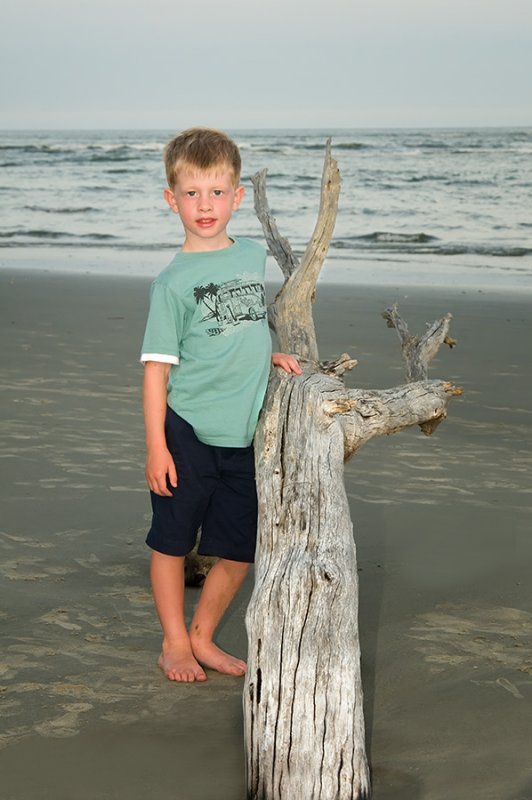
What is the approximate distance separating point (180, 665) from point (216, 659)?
14cm

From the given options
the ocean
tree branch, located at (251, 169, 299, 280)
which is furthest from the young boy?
the ocean

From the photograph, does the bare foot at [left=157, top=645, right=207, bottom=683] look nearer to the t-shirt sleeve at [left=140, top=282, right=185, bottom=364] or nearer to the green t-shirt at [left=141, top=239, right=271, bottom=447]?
the green t-shirt at [left=141, top=239, right=271, bottom=447]

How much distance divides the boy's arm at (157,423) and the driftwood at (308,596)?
0.95 ft

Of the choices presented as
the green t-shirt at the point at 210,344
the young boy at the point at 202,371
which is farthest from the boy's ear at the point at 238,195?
the green t-shirt at the point at 210,344

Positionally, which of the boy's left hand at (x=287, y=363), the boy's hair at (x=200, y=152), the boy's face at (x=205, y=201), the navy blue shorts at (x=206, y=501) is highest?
the boy's hair at (x=200, y=152)

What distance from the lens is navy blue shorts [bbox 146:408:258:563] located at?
135 inches

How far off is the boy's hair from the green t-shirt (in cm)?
27

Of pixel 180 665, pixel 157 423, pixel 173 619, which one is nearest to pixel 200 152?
pixel 157 423

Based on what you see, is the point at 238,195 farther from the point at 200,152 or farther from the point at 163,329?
the point at 163,329

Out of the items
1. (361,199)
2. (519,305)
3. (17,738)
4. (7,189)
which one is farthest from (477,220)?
(17,738)

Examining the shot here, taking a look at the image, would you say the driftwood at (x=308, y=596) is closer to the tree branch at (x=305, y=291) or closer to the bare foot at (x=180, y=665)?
the tree branch at (x=305, y=291)

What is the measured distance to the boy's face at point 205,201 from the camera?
11.1 feet

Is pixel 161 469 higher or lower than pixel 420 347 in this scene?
lower

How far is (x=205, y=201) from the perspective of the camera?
3369 millimetres
